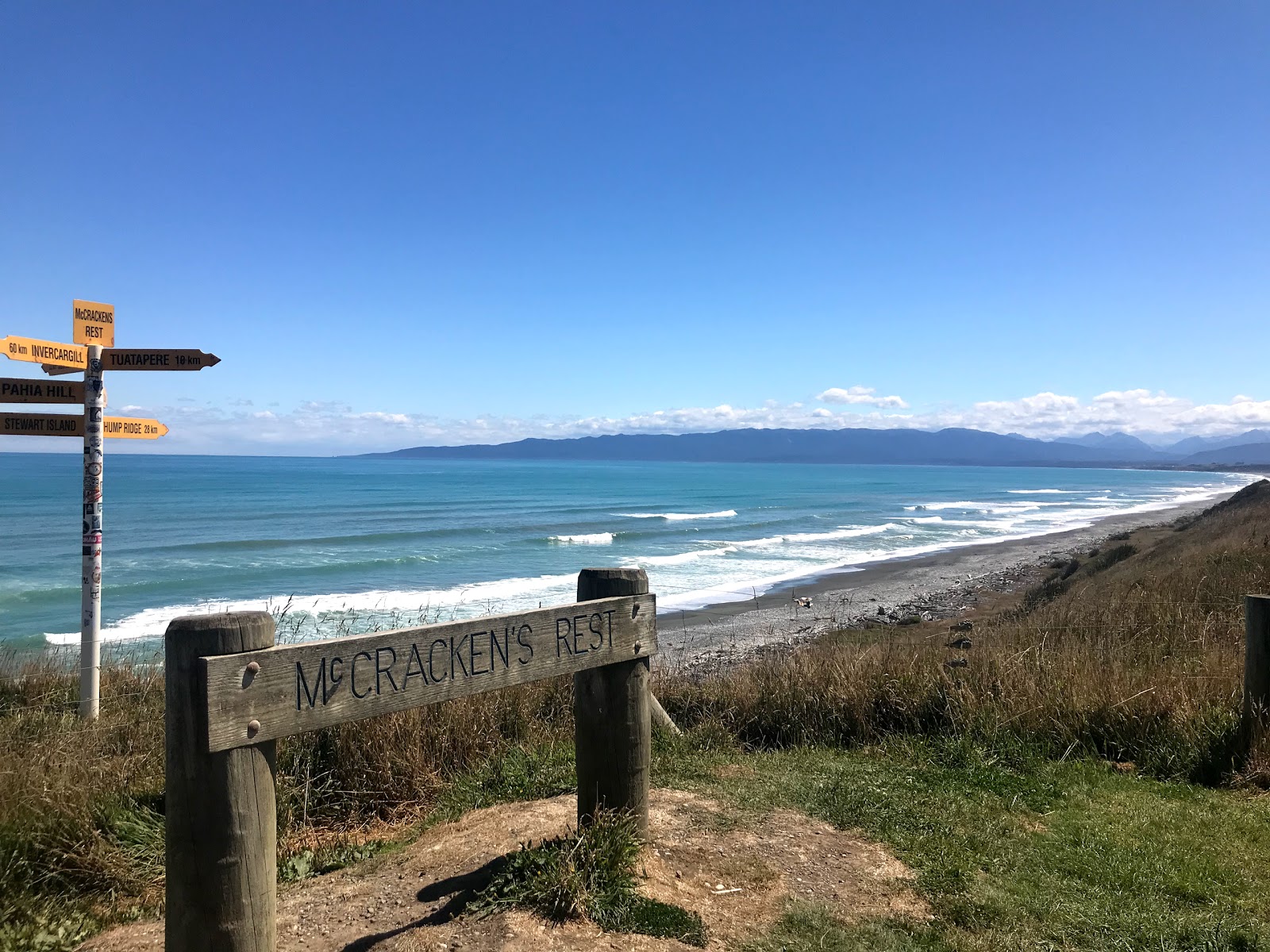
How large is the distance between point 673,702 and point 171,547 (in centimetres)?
2990

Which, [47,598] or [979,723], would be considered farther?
[47,598]

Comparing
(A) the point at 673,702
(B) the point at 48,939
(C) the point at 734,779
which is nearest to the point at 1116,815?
(C) the point at 734,779

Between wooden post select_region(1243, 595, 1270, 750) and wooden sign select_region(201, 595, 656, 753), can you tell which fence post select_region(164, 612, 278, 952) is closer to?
wooden sign select_region(201, 595, 656, 753)

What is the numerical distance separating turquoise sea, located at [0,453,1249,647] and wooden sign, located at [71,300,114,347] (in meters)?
2.53

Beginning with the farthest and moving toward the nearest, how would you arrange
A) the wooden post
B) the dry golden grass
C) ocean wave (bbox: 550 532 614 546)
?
1. ocean wave (bbox: 550 532 614 546)
2. the dry golden grass
3. the wooden post

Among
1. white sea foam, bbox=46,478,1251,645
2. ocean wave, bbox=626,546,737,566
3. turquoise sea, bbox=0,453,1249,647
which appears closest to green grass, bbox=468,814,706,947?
turquoise sea, bbox=0,453,1249,647

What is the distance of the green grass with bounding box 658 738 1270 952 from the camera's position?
335cm

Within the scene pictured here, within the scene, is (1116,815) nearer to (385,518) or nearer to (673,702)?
(673,702)

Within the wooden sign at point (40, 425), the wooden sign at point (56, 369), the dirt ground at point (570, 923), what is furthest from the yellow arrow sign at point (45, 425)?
the dirt ground at point (570, 923)

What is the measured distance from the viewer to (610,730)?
3.79 meters

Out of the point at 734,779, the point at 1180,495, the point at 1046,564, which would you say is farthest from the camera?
the point at 1180,495

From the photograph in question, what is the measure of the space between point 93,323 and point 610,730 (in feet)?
16.9

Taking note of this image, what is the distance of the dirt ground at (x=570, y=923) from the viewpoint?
10.5 feet

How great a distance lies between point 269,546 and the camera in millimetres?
32031
